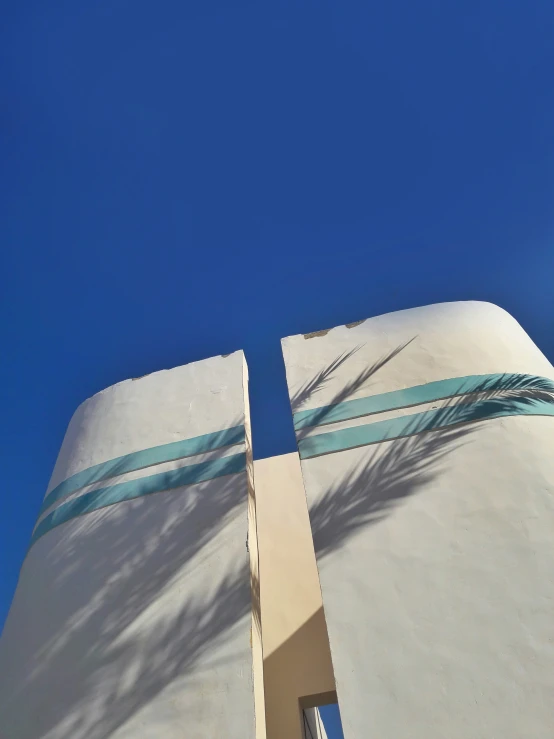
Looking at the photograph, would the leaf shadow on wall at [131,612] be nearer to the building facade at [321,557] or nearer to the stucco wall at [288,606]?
the building facade at [321,557]

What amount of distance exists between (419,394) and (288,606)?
330 centimetres

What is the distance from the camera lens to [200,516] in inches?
218

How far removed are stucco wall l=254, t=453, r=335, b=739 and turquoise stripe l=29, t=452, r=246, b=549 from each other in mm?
2279

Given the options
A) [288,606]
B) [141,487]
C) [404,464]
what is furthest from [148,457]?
[404,464]

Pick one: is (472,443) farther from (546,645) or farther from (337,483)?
(546,645)

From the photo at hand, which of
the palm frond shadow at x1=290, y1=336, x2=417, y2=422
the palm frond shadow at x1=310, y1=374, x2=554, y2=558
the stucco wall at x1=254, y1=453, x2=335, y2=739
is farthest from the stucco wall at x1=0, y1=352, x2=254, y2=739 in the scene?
the stucco wall at x1=254, y1=453, x2=335, y2=739

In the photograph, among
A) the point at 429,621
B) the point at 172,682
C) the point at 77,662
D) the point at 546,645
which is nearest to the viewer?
the point at 546,645

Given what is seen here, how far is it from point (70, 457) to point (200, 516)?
91.5 inches

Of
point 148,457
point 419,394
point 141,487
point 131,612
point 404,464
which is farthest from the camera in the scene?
point 148,457

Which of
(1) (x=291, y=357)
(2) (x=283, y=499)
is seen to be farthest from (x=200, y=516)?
(2) (x=283, y=499)

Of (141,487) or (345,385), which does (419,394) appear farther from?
(141,487)

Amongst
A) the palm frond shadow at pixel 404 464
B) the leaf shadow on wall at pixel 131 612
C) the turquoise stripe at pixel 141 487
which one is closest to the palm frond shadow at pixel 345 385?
the palm frond shadow at pixel 404 464

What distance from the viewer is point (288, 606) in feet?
22.5

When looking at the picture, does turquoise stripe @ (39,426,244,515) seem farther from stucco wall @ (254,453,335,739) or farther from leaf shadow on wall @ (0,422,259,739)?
stucco wall @ (254,453,335,739)
